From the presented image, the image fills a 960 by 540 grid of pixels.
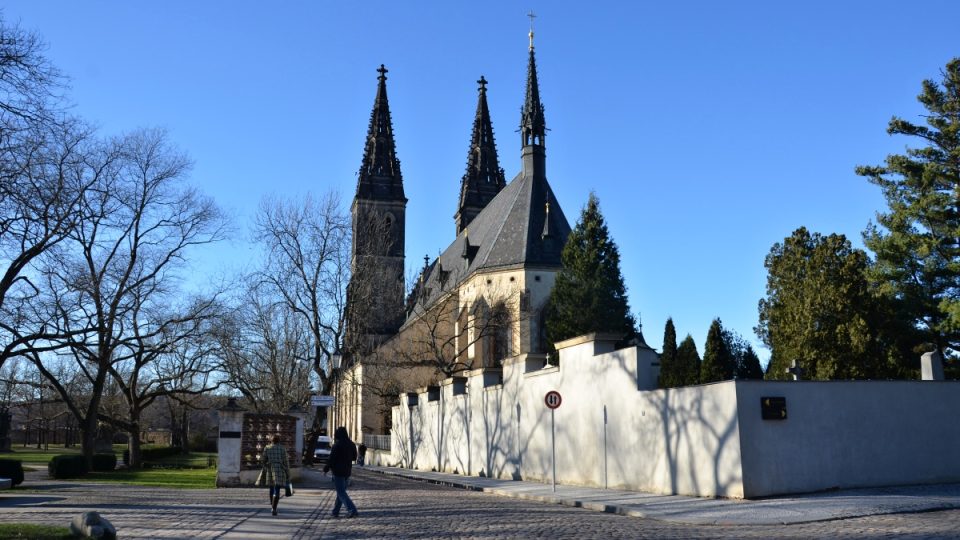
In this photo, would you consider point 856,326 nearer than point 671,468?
No

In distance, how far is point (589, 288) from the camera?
4875cm

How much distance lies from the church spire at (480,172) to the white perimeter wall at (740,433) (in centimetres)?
5525

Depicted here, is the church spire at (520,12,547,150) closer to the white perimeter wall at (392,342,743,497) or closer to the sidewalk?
the white perimeter wall at (392,342,743,497)

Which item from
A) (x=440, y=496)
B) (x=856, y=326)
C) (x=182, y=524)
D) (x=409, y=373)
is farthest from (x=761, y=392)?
(x=409, y=373)

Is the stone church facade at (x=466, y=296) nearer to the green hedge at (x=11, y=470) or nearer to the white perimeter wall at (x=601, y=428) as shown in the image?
the white perimeter wall at (x=601, y=428)

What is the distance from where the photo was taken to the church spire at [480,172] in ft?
247

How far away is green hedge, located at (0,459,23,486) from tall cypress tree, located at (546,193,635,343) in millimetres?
30837

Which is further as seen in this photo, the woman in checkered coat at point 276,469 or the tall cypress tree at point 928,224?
the tall cypress tree at point 928,224

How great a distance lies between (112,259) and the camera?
31.3m

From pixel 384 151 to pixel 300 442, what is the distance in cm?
5024

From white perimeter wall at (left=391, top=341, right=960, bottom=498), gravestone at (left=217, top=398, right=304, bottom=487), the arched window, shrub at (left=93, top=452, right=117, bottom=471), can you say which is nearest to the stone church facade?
the arched window

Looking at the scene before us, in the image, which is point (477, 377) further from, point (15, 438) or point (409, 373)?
point (15, 438)

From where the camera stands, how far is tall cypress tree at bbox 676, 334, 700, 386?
135ft

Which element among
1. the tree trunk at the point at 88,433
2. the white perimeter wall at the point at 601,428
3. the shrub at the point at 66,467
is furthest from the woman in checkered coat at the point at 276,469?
the tree trunk at the point at 88,433
